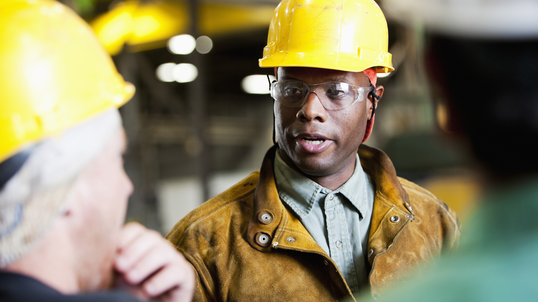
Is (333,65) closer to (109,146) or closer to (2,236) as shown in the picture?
(109,146)

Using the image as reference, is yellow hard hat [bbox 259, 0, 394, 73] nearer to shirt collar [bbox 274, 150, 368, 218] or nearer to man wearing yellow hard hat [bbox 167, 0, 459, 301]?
man wearing yellow hard hat [bbox 167, 0, 459, 301]

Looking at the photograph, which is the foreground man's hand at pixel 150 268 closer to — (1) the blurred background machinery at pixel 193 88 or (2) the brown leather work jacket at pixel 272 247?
(2) the brown leather work jacket at pixel 272 247

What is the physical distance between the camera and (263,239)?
1.94 m

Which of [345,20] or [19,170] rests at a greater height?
[345,20]

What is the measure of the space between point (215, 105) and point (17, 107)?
15.4m

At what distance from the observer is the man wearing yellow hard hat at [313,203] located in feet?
6.32

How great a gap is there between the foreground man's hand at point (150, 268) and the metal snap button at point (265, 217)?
68cm

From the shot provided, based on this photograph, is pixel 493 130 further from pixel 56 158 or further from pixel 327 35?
pixel 327 35

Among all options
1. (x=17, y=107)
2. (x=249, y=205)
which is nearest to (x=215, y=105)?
(x=249, y=205)

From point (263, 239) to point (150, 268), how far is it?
30.0 inches

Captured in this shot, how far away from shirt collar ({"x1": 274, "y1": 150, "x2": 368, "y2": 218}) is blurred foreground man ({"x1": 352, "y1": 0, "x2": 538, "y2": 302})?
122 centimetres

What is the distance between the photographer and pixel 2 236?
0.94 m

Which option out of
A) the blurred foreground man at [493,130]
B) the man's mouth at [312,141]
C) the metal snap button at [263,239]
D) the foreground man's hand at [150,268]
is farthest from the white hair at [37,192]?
the man's mouth at [312,141]

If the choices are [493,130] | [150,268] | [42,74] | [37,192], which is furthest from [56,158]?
[493,130]
